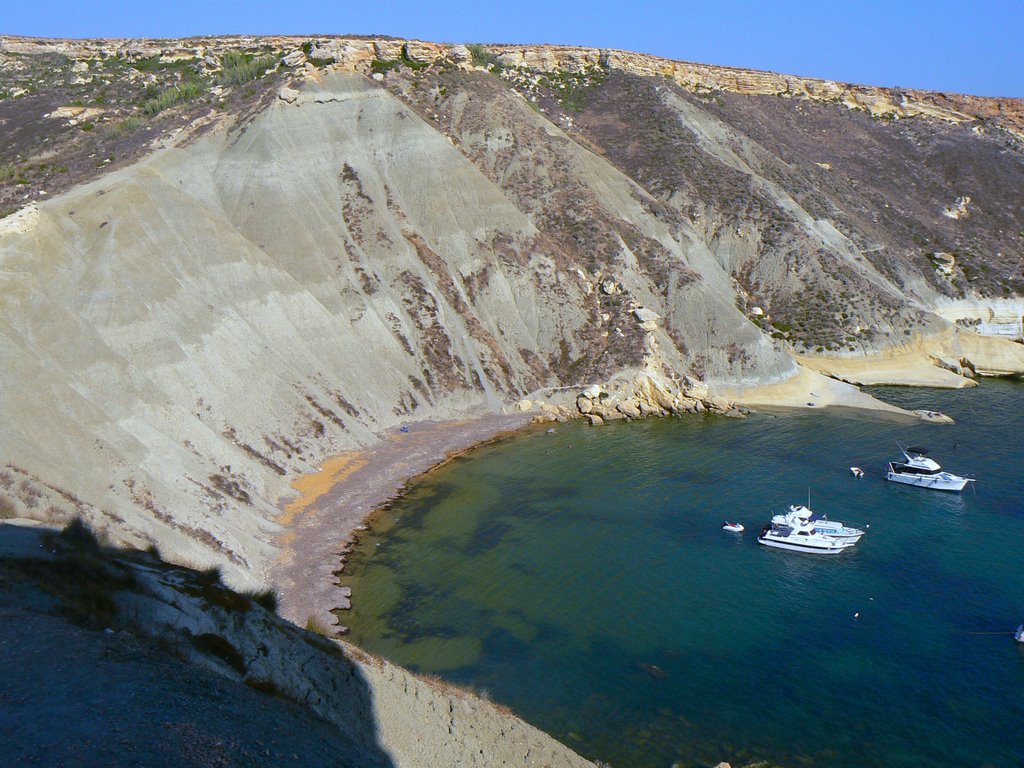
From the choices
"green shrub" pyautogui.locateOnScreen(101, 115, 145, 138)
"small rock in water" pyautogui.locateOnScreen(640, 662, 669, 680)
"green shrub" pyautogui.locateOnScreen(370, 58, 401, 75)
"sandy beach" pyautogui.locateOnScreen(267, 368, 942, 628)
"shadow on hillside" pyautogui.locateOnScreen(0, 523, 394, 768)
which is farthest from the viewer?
"green shrub" pyautogui.locateOnScreen(370, 58, 401, 75)

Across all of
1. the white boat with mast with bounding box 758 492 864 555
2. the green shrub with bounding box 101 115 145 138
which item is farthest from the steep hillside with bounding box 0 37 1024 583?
the white boat with mast with bounding box 758 492 864 555

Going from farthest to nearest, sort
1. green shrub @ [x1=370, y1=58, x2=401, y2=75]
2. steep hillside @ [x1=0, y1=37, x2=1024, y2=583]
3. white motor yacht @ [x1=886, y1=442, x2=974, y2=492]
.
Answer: green shrub @ [x1=370, y1=58, x2=401, y2=75] < white motor yacht @ [x1=886, y1=442, x2=974, y2=492] < steep hillside @ [x1=0, y1=37, x2=1024, y2=583]

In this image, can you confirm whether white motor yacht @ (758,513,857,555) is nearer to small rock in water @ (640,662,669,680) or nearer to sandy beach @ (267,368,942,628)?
small rock in water @ (640,662,669,680)

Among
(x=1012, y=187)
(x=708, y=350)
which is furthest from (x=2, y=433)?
(x=1012, y=187)

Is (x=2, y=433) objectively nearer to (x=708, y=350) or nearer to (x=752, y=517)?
(x=752, y=517)

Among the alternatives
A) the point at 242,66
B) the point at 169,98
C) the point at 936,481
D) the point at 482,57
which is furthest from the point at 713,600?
the point at 482,57

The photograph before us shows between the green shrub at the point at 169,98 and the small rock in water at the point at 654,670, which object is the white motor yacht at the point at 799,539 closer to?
the small rock in water at the point at 654,670

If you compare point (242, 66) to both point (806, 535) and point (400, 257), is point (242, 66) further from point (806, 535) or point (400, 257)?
point (806, 535)
